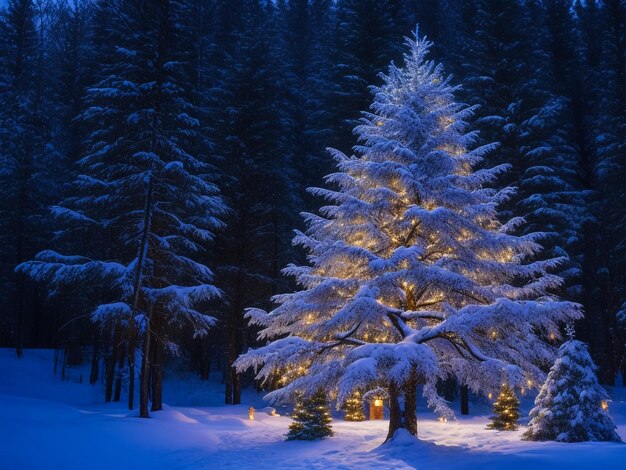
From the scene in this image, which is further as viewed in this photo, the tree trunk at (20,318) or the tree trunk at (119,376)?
the tree trunk at (20,318)

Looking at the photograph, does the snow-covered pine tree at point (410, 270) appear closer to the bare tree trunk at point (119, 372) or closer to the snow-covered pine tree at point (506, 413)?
the snow-covered pine tree at point (506, 413)

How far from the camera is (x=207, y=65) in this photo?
36.5 meters

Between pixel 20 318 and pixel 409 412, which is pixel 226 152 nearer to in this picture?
pixel 20 318

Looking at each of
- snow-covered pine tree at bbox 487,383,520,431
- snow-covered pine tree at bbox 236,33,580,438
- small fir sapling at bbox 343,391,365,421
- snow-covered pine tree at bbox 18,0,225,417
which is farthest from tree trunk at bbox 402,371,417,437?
small fir sapling at bbox 343,391,365,421

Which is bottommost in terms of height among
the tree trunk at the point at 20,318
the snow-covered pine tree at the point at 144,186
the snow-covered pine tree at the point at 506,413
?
the snow-covered pine tree at the point at 506,413

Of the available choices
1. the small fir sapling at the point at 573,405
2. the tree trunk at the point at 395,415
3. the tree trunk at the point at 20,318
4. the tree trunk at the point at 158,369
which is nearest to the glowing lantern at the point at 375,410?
the small fir sapling at the point at 573,405

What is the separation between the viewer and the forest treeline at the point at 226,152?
18.6 m

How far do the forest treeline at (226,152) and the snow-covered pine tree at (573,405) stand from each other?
848 cm

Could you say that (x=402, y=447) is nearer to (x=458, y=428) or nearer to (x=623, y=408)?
(x=458, y=428)

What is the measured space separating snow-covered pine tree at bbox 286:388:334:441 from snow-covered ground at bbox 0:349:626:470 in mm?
415

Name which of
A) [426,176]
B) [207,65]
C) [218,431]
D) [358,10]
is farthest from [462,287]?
[207,65]

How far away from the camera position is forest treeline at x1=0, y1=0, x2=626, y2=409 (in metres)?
18.6

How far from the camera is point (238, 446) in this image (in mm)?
14008

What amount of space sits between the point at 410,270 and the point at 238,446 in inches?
278
